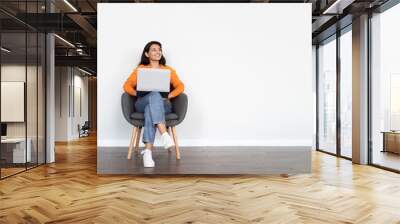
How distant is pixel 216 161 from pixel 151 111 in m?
0.98

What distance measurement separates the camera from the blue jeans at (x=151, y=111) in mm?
4312

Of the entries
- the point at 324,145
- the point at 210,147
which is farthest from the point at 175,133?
the point at 324,145

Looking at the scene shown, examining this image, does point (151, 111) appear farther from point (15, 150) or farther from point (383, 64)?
point (383, 64)

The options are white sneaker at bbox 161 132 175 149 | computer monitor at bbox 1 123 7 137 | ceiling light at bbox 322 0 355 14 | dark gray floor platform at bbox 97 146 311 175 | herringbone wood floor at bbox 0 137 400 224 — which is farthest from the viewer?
ceiling light at bbox 322 0 355 14

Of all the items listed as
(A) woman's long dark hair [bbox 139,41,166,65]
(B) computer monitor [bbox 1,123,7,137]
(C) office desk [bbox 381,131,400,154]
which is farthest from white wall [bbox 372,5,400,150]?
(B) computer monitor [bbox 1,123,7,137]

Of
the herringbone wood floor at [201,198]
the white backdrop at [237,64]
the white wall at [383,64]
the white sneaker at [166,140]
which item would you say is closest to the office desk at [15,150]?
the herringbone wood floor at [201,198]

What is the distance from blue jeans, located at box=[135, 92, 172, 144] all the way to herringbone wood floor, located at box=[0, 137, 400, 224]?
0.54 metres

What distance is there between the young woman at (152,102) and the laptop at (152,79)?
78mm

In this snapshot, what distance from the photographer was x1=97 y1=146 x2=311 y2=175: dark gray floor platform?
4555mm

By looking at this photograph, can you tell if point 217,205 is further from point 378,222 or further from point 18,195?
point 18,195

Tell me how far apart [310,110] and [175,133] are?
1.63 metres

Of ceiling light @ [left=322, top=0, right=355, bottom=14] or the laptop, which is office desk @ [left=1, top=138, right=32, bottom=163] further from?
ceiling light @ [left=322, top=0, right=355, bottom=14]

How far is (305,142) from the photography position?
182 inches

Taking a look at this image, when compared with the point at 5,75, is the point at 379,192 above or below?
below
